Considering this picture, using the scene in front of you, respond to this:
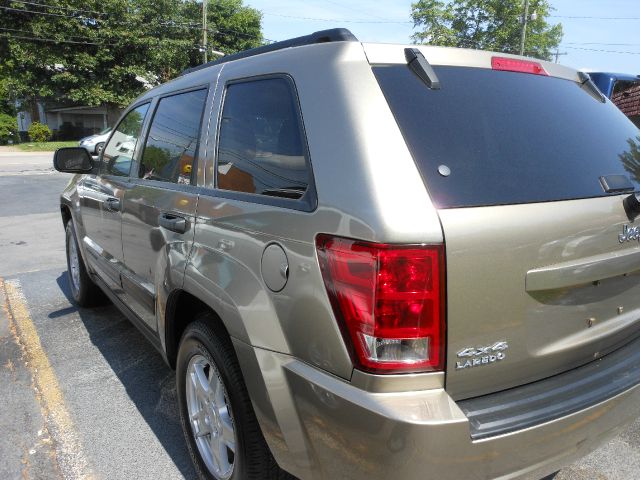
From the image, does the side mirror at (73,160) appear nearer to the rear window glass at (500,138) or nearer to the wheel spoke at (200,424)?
the wheel spoke at (200,424)

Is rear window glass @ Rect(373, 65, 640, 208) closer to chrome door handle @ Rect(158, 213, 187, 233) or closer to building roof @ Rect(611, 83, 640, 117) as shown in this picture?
chrome door handle @ Rect(158, 213, 187, 233)

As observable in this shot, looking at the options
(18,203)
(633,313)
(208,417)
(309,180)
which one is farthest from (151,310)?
(18,203)

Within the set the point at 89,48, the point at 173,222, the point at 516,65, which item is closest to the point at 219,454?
the point at 173,222

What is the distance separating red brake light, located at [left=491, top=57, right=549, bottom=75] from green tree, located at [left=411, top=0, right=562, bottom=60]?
160 feet

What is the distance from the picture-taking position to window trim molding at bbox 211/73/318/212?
1755mm

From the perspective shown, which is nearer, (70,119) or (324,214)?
(324,214)

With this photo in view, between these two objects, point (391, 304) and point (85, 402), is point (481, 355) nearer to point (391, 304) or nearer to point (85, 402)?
point (391, 304)

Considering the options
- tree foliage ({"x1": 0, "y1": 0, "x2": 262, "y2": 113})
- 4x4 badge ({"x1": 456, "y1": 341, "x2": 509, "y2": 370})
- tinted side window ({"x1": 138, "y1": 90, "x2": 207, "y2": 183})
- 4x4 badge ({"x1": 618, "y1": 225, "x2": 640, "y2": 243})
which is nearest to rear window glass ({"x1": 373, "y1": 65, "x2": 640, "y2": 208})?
4x4 badge ({"x1": 618, "y1": 225, "x2": 640, "y2": 243})

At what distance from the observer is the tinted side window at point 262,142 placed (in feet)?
6.23

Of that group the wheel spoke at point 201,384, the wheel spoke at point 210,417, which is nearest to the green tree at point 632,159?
the wheel spoke at point 210,417

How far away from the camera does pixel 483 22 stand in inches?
1957

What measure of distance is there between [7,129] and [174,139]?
3914cm

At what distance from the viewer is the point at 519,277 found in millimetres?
1651

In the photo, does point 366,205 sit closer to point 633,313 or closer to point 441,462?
point 441,462
